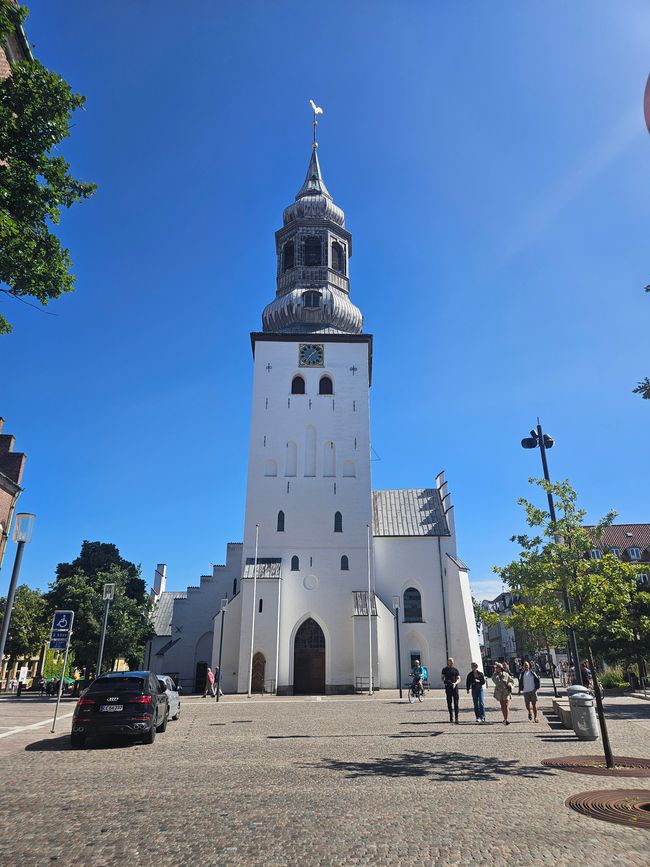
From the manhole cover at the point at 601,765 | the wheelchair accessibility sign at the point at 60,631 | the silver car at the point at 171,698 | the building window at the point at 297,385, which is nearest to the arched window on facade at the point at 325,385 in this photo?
the building window at the point at 297,385

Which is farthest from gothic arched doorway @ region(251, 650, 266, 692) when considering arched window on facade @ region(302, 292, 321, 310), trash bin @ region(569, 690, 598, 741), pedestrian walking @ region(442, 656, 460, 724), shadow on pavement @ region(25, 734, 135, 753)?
arched window on facade @ region(302, 292, 321, 310)

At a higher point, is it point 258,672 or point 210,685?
point 258,672

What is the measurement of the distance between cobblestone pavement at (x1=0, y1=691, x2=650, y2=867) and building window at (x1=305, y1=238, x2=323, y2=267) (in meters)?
37.7

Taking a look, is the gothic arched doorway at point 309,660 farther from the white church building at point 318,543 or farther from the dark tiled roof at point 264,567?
the dark tiled roof at point 264,567

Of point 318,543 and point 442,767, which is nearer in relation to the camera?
point 442,767

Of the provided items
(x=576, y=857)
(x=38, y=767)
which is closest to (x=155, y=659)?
(x=38, y=767)

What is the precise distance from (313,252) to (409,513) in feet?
72.9

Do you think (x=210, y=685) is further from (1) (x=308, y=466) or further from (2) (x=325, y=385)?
(2) (x=325, y=385)

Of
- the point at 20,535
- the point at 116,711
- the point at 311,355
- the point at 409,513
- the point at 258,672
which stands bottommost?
the point at 116,711

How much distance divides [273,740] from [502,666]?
8.28m

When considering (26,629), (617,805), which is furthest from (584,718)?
(26,629)

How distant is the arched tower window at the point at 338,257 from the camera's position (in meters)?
46.6

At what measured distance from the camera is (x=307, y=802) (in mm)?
7613

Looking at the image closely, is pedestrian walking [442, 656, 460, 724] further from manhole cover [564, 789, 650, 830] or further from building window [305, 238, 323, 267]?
building window [305, 238, 323, 267]
